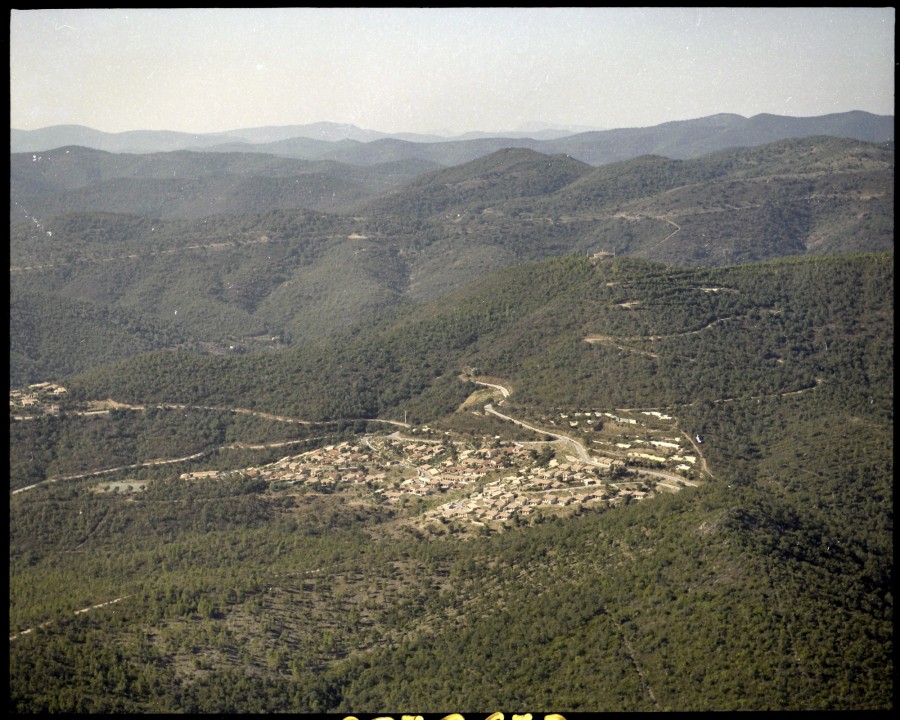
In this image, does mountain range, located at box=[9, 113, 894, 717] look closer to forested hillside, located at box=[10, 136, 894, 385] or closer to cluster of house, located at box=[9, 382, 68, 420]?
cluster of house, located at box=[9, 382, 68, 420]

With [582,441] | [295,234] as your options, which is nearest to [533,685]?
[582,441]

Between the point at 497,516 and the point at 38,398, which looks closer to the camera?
the point at 497,516

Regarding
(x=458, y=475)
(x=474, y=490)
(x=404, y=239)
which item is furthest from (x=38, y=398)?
(x=404, y=239)

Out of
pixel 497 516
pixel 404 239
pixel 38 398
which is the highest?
pixel 404 239

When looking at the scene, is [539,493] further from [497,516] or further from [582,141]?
[582,141]

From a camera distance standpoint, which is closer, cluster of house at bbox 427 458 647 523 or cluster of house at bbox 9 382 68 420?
cluster of house at bbox 427 458 647 523

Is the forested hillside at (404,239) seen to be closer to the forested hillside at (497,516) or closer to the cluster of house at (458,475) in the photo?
the forested hillside at (497,516)

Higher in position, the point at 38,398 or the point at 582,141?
the point at 582,141

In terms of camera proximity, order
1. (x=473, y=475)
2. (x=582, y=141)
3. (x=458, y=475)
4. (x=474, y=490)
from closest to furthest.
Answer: (x=474, y=490) < (x=473, y=475) < (x=458, y=475) < (x=582, y=141)

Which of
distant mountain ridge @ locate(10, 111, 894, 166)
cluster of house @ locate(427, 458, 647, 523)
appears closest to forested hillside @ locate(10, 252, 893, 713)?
cluster of house @ locate(427, 458, 647, 523)
